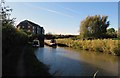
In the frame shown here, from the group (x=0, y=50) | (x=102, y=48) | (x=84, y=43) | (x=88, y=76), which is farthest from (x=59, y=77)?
(x=84, y=43)

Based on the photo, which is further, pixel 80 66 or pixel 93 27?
pixel 93 27

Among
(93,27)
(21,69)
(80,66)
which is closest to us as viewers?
(21,69)

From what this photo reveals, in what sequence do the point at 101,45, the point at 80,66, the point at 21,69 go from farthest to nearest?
the point at 101,45, the point at 80,66, the point at 21,69

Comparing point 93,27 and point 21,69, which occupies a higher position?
point 93,27

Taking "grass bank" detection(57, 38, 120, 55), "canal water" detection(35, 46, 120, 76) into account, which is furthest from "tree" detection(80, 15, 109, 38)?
"canal water" detection(35, 46, 120, 76)

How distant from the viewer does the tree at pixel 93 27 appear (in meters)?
61.0

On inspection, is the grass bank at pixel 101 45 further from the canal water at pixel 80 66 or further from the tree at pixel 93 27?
the tree at pixel 93 27

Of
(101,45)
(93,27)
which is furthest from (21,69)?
(93,27)

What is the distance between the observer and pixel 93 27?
202ft

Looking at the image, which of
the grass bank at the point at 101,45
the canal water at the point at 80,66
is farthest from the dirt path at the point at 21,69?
the grass bank at the point at 101,45

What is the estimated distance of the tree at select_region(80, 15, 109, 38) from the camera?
61.0 metres

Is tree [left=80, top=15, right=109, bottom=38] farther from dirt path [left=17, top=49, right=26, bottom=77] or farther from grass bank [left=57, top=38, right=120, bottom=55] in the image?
dirt path [left=17, top=49, right=26, bottom=77]

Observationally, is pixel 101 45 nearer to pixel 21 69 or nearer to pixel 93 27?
pixel 21 69

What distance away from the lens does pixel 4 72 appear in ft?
30.3
